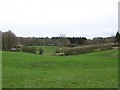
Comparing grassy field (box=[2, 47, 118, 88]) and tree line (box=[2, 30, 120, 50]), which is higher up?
tree line (box=[2, 30, 120, 50])

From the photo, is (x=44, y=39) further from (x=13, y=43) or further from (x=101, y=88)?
(x=101, y=88)

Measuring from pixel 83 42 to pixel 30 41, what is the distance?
2140 centimetres

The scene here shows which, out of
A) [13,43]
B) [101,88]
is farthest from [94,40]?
[101,88]

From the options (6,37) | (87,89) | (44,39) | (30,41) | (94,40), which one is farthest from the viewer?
(44,39)

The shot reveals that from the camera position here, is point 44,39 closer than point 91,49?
No

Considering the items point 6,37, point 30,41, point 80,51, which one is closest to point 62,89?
point 6,37

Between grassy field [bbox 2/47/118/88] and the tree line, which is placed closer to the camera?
grassy field [bbox 2/47/118/88]

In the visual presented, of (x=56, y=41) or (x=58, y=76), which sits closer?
(x=58, y=76)

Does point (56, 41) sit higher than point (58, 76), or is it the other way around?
point (56, 41)

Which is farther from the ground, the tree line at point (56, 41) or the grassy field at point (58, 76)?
the tree line at point (56, 41)

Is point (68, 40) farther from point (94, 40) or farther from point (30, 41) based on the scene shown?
point (30, 41)

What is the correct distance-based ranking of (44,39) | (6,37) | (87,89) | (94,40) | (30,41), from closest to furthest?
(87,89) < (6,37) < (30,41) < (94,40) < (44,39)

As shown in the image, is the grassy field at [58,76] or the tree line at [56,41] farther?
the tree line at [56,41]

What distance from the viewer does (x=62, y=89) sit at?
12.0 m
